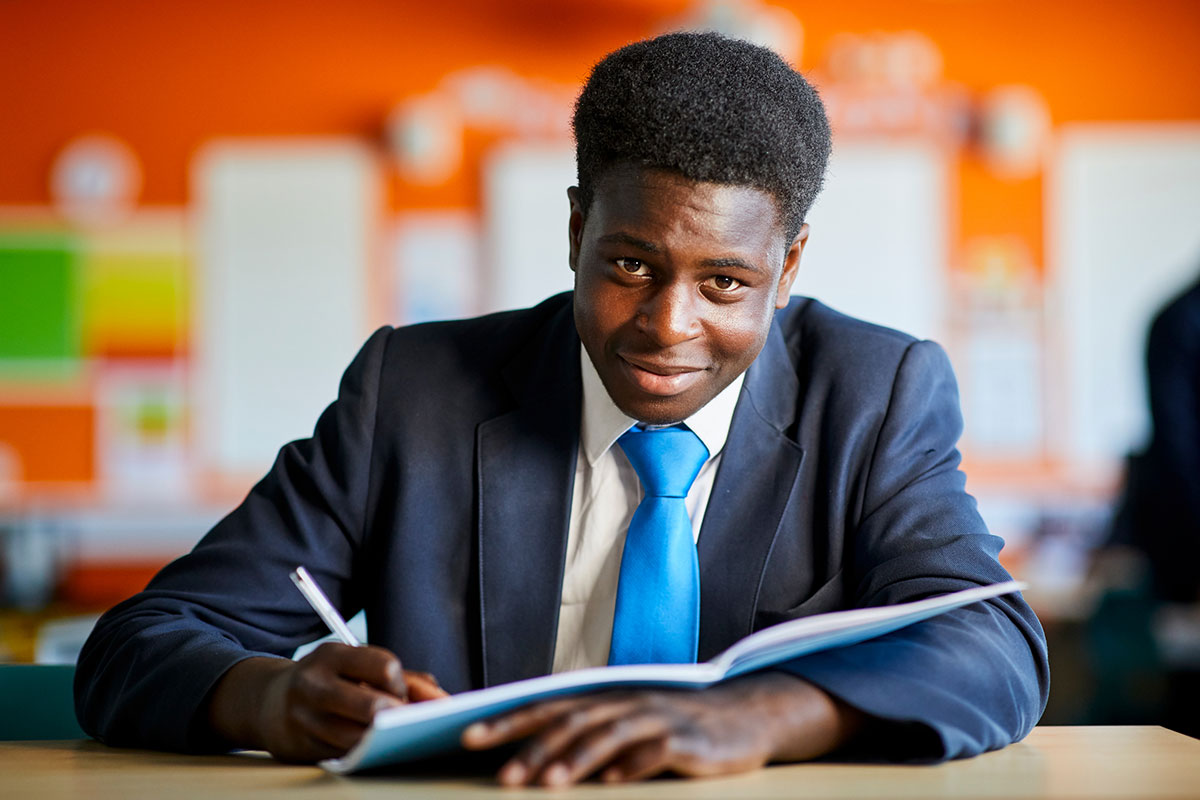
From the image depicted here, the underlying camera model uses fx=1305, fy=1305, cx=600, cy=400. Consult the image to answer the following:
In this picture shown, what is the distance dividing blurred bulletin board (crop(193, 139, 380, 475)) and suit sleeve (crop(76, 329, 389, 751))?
3.48m

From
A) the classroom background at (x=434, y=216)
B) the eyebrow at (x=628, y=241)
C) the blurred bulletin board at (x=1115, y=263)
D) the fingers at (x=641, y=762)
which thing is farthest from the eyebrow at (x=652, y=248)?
the blurred bulletin board at (x=1115, y=263)

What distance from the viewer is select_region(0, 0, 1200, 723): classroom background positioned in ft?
15.9

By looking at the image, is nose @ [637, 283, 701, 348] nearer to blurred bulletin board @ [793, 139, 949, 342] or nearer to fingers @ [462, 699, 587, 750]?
fingers @ [462, 699, 587, 750]

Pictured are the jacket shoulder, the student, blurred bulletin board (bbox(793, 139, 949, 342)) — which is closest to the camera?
the student

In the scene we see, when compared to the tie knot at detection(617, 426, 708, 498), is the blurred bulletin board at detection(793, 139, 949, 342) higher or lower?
higher

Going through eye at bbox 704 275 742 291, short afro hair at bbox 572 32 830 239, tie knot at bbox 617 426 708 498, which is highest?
short afro hair at bbox 572 32 830 239

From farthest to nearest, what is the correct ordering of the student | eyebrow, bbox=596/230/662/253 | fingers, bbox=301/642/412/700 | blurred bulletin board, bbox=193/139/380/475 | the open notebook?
blurred bulletin board, bbox=193/139/380/475, eyebrow, bbox=596/230/662/253, the student, fingers, bbox=301/642/412/700, the open notebook

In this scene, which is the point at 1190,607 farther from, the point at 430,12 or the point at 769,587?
the point at 430,12

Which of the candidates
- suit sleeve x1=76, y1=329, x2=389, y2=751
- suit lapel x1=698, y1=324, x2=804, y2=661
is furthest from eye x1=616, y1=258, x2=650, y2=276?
suit sleeve x1=76, y1=329, x2=389, y2=751

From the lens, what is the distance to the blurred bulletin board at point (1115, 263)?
191 inches

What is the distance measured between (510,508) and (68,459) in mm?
4080

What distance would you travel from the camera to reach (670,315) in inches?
49.8

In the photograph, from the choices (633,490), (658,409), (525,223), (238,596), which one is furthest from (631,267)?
(525,223)

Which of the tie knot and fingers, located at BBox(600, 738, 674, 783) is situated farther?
the tie knot
